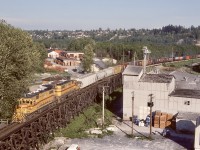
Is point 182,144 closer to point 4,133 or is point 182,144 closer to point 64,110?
point 64,110

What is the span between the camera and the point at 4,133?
23.2 meters

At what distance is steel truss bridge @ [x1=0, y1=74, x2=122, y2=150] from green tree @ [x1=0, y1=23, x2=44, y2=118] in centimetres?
256

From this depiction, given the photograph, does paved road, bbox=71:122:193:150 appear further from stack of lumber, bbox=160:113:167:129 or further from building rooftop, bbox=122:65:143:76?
building rooftop, bbox=122:65:143:76

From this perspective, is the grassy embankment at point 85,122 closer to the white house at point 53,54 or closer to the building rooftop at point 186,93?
the building rooftop at point 186,93

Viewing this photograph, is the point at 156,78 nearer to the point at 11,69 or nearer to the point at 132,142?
the point at 132,142

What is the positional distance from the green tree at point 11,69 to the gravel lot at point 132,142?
5.56m

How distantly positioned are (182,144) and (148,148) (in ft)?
13.4

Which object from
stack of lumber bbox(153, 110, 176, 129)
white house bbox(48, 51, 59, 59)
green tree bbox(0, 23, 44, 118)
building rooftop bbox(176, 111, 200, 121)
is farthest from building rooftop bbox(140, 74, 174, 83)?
white house bbox(48, 51, 59, 59)

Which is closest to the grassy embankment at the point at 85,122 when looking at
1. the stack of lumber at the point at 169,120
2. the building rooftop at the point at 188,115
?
the stack of lumber at the point at 169,120

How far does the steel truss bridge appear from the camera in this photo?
2383 cm

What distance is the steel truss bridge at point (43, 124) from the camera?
23831 millimetres

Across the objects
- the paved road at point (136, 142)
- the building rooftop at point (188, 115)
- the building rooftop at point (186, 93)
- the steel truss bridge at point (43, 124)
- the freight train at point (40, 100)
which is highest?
the freight train at point (40, 100)

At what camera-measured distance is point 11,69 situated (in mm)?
29141

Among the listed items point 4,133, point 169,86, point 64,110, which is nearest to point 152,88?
point 169,86
